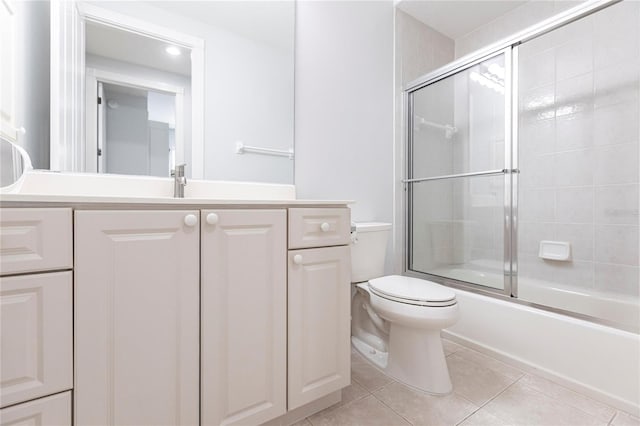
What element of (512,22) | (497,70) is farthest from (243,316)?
(512,22)

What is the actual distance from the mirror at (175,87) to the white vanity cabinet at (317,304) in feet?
1.91

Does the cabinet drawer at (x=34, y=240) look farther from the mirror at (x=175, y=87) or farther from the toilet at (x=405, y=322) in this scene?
the toilet at (x=405, y=322)

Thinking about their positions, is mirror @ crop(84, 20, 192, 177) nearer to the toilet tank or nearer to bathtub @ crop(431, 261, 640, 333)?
the toilet tank

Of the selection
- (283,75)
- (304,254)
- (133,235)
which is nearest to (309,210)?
(304,254)

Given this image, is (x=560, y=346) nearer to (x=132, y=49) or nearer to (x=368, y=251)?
(x=368, y=251)

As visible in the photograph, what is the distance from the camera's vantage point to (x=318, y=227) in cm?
109

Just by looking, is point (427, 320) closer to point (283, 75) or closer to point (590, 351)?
point (590, 351)

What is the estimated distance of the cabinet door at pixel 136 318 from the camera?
71 centimetres

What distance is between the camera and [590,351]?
1.26 meters

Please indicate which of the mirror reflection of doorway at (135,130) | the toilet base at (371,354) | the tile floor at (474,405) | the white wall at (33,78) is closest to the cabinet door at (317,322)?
the tile floor at (474,405)

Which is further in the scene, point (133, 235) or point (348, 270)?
point (348, 270)

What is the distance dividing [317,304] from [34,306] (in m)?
0.78

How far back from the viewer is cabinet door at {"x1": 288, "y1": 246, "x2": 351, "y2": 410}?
3.37 ft

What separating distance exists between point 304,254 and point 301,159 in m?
0.81
